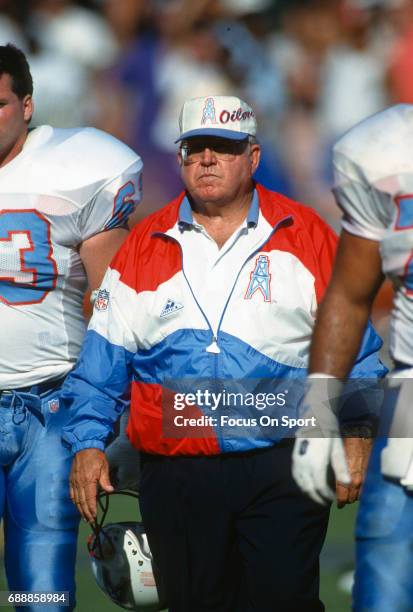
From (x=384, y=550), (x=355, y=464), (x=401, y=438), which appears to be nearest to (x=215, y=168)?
(x=355, y=464)

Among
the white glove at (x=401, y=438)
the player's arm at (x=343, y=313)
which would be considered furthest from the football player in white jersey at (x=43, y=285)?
the white glove at (x=401, y=438)

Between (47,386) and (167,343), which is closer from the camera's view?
(167,343)

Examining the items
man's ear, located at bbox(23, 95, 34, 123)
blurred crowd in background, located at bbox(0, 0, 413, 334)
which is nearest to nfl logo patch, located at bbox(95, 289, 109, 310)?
man's ear, located at bbox(23, 95, 34, 123)

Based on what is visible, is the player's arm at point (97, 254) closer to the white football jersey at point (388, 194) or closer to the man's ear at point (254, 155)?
the man's ear at point (254, 155)

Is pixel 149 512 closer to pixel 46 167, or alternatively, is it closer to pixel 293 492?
pixel 293 492

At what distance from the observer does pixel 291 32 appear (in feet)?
23.4

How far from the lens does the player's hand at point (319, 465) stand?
2.59 m

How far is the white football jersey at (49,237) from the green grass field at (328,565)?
33.2 inches

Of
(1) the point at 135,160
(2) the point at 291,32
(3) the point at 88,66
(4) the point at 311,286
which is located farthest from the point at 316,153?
(4) the point at 311,286

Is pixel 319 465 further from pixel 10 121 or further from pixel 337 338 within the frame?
pixel 10 121

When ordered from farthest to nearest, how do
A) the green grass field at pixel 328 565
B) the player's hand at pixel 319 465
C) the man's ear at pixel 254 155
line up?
the green grass field at pixel 328 565 < the man's ear at pixel 254 155 < the player's hand at pixel 319 465

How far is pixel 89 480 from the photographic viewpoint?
10.2 ft

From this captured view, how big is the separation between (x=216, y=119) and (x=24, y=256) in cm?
65

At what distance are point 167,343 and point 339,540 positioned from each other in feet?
6.45
